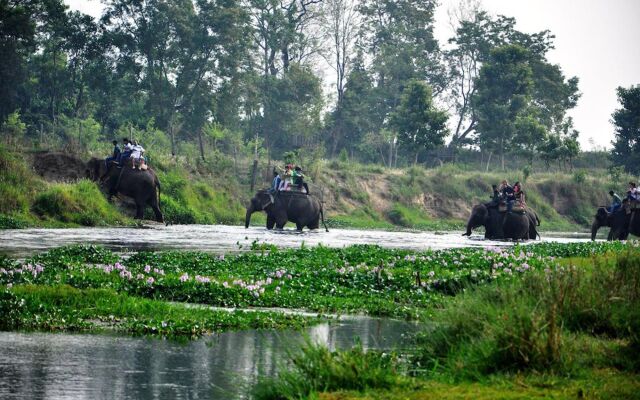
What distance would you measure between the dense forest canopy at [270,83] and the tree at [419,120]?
0.10m

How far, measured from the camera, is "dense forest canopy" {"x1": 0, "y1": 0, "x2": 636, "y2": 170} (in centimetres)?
6450

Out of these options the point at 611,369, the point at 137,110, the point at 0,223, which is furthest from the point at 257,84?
the point at 611,369

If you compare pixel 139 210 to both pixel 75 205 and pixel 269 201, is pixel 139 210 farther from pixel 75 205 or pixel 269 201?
pixel 269 201

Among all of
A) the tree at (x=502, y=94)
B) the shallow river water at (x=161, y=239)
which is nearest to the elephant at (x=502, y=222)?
the shallow river water at (x=161, y=239)

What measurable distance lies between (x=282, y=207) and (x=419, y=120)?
2791cm

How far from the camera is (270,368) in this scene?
13.0 meters

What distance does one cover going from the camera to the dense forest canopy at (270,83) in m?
64.5

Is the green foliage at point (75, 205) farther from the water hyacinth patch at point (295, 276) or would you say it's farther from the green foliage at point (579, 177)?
the green foliage at point (579, 177)

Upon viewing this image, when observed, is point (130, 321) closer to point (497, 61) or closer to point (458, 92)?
point (497, 61)

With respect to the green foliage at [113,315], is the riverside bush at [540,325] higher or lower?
higher

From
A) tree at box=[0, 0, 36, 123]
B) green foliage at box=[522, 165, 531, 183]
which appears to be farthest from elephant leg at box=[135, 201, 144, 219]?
green foliage at box=[522, 165, 531, 183]

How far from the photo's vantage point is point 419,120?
73.2 metres

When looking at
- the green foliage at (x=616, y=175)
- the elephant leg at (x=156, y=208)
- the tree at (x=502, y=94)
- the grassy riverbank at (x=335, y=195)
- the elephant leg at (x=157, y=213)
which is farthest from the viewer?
the green foliage at (x=616, y=175)

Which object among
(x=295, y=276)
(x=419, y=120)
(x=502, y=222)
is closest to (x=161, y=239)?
(x=295, y=276)
